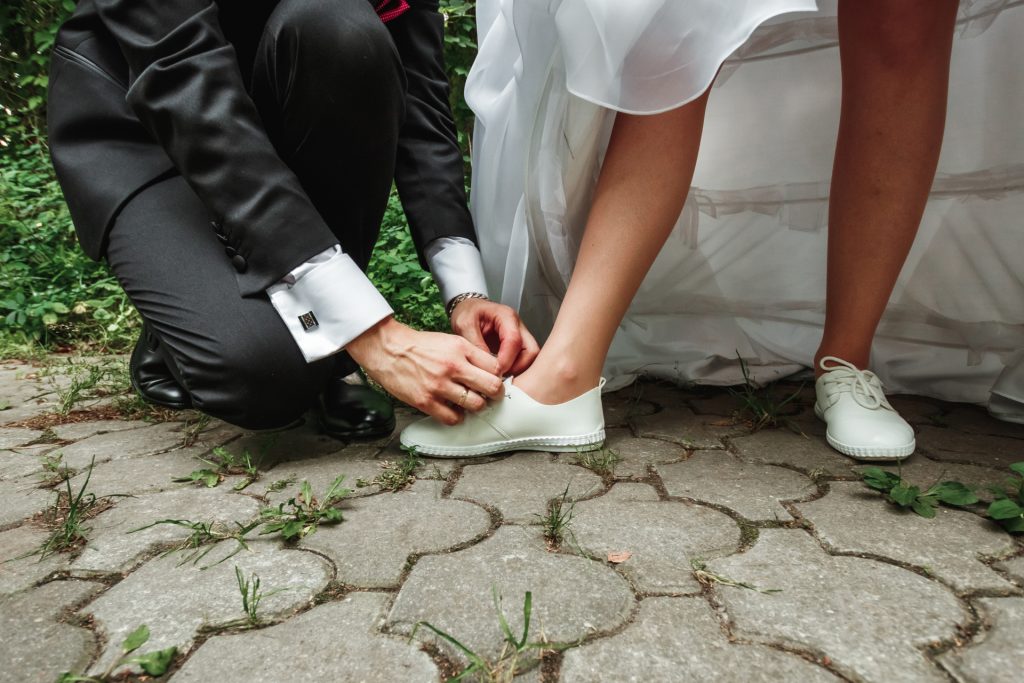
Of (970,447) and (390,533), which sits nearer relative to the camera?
(390,533)

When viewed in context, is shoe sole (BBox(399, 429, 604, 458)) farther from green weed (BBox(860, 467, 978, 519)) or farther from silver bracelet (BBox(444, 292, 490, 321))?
green weed (BBox(860, 467, 978, 519))

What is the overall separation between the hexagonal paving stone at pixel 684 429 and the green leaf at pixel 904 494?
12.8 inches

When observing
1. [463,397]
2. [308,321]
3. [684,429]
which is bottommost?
[684,429]

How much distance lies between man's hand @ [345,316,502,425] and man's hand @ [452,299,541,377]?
6 cm

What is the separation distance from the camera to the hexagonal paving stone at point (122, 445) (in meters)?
1.28

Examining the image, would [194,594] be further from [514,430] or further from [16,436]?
[16,436]

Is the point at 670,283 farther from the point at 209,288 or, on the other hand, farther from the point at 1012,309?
the point at 209,288

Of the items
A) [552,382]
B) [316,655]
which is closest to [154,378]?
[552,382]

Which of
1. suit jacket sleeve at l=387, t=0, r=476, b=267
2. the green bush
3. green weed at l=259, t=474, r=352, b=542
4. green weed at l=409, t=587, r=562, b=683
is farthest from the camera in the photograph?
the green bush

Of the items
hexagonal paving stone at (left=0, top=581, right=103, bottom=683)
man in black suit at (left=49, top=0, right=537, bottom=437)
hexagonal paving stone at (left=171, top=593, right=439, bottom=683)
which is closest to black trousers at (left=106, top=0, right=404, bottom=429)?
man in black suit at (left=49, top=0, right=537, bottom=437)

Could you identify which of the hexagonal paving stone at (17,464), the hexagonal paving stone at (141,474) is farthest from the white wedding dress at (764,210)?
the hexagonal paving stone at (17,464)

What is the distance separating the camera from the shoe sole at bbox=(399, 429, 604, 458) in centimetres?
120

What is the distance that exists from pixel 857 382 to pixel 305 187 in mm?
1104

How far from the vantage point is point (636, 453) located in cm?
123
